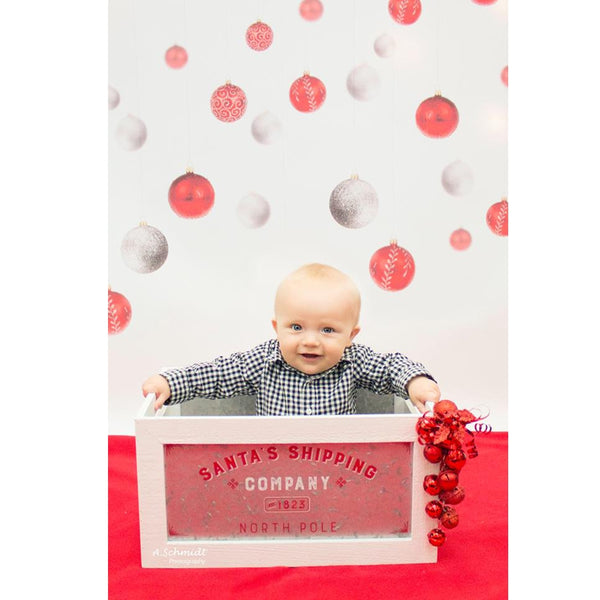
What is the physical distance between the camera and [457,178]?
1.50m

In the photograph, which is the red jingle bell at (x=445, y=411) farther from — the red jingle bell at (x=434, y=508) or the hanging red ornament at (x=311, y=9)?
the hanging red ornament at (x=311, y=9)

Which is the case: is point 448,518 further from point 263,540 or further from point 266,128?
point 266,128

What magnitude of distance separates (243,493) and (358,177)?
29.6 inches

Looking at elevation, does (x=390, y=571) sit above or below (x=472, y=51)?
below

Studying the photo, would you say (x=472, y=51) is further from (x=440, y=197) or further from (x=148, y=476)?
(x=148, y=476)

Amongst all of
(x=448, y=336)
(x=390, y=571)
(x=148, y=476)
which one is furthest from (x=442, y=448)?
(x=448, y=336)

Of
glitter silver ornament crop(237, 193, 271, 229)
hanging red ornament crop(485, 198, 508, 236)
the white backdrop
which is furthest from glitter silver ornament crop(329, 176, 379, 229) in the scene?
hanging red ornament crop(485, 198, 508, 236)

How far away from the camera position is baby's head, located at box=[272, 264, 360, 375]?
3.65 feet

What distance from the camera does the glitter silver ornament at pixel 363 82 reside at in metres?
1.46

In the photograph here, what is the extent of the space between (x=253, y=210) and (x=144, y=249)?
251 mm

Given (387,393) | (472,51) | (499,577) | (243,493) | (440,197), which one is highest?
(472,51)

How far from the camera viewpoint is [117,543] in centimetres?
107

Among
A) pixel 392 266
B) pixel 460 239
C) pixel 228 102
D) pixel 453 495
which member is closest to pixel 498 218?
pixel 460 239

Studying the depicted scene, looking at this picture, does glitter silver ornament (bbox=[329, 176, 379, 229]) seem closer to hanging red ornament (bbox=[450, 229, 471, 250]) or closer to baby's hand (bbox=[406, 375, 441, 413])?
hanging red ornament (bbox=[450, 229, 471, 250])
